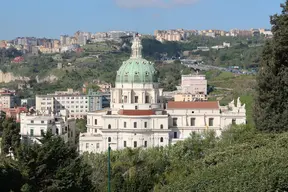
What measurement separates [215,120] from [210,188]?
36.5 meters

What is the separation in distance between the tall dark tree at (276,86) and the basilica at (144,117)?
2427cm

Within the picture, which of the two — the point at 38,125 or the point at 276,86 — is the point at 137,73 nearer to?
the point at 38,125

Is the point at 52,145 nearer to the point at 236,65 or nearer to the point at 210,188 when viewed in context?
the point at 210,188

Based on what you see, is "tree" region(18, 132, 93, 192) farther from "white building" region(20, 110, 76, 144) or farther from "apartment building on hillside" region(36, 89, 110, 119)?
"apartment building on hillside" region(36, 89, 110, 119)

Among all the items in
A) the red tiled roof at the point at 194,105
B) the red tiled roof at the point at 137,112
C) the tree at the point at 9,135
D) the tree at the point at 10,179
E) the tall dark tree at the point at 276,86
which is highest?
the tall dark tree at the point at 276,86

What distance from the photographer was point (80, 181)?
79.3 feet

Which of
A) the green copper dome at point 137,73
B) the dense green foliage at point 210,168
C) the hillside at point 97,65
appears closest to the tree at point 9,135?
the green copper dome at point 137,73

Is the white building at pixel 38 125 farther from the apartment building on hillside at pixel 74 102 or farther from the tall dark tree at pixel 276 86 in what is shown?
the apartment building on hillside at pixel 74 102

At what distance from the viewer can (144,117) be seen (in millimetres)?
52031

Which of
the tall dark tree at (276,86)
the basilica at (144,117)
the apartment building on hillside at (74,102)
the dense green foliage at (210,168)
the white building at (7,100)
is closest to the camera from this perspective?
the dense green foliage at (210,168)

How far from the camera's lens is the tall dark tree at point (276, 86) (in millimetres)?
26578

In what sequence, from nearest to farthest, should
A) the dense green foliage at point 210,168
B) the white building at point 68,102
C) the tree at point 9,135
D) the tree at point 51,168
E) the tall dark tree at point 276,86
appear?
the dense green foliage at point 210,168 → the tree at point 51,168 → the tall dark tree at point 276,86 → the tree at point 9,135 → the white building at point 68,102

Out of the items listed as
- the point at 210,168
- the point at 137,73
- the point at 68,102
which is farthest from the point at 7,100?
the point at 210,168

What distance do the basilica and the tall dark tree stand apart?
24.3 metres
